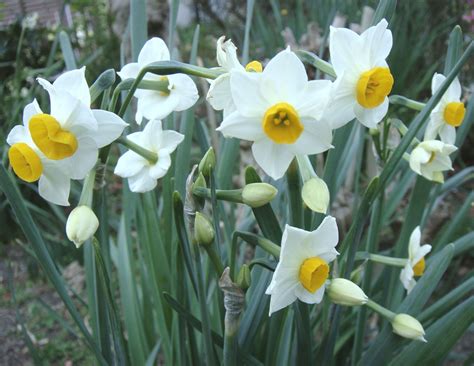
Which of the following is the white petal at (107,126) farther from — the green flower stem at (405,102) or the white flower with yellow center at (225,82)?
the green flower stem at (405,102)

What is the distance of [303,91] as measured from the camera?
488 mm

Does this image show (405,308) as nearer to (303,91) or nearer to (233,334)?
(233,334)

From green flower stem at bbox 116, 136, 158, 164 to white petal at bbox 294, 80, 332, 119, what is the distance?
236mm

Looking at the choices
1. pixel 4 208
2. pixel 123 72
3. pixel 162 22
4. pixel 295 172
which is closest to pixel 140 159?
pixel 123 72

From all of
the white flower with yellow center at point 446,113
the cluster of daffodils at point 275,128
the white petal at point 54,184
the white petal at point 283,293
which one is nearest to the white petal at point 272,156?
the cluster of daffodils at point 275,128

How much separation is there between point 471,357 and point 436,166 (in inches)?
14.3

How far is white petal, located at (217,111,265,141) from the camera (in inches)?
19.1

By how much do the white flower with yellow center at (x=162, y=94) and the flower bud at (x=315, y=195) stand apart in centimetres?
21

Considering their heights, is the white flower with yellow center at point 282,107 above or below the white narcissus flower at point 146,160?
above

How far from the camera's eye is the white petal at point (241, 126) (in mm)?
486

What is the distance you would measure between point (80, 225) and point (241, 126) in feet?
0.69

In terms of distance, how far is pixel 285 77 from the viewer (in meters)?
0.49

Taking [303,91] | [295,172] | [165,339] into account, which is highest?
[303,91]

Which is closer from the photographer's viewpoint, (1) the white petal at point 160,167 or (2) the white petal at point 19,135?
(2) the white petal at point 19,135
